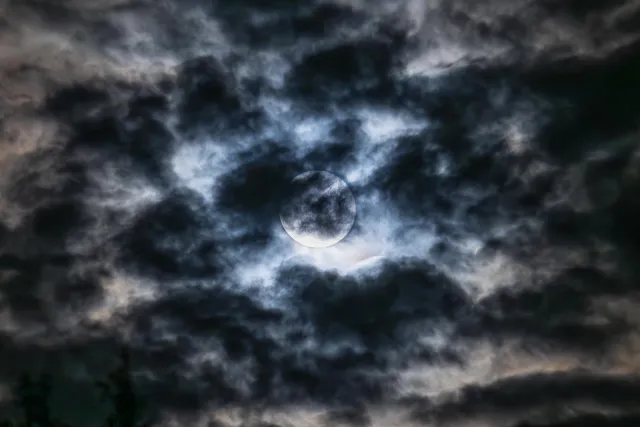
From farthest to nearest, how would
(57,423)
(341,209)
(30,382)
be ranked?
(341,209), (30,382), (57,423)

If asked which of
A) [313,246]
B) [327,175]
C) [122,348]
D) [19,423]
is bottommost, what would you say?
[19,423]

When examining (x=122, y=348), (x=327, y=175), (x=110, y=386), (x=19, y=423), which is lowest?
(x=19, y=423)

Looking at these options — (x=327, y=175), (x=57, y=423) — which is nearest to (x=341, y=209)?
(x=327, y=175)

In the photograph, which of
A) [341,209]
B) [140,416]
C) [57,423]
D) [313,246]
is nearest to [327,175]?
[341,209]

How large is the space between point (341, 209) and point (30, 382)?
1097 centimetres

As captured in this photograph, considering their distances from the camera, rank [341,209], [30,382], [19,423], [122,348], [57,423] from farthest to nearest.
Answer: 1. [122,348]
2. [341,209]
3. [30,382]
4. [57,423]
5. [19,423]

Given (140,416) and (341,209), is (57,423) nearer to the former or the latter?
(140,416)

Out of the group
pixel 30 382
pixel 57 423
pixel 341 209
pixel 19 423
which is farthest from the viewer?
pixel 341 209

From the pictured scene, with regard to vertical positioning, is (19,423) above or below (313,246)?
below

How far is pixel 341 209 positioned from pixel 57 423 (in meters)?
10.3

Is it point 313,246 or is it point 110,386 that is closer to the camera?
point 110,386

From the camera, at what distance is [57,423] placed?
42.6ft

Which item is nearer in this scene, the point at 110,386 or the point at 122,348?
the point at 110,386

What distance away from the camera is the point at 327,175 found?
15.3m
